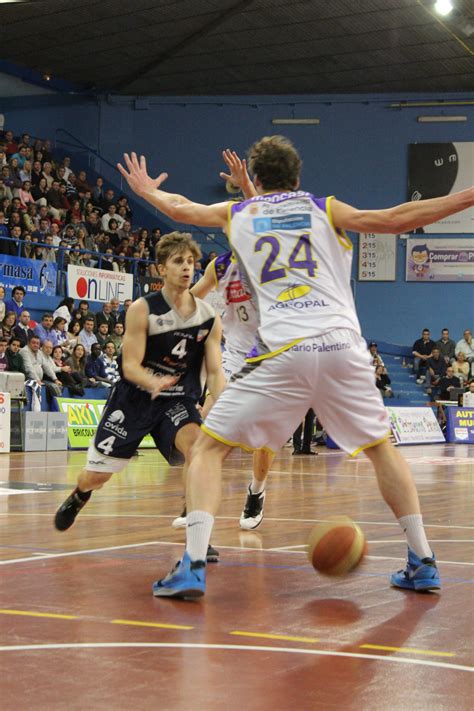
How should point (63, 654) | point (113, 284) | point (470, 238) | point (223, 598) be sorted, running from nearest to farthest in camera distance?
point (63, 654) < point (223, 598) < point (113, 284) < point (470, 238)

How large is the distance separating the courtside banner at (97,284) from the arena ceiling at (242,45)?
6624 mm

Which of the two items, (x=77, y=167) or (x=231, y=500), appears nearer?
(x=231, y=500)

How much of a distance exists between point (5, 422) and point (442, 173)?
1861 cm

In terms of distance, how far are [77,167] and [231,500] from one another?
23834mm

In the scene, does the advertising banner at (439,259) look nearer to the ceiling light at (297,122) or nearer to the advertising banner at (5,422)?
the ceiling light at (297,122)

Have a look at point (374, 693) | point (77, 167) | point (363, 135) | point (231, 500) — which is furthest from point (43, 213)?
point (374, 693)

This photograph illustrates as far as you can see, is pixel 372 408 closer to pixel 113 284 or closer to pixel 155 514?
pixel 155 514

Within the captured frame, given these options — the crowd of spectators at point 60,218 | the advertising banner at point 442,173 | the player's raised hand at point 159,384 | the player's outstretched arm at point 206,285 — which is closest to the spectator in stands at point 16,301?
the crowd of spectators at point 60,218

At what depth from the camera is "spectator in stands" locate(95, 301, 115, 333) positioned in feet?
71.9

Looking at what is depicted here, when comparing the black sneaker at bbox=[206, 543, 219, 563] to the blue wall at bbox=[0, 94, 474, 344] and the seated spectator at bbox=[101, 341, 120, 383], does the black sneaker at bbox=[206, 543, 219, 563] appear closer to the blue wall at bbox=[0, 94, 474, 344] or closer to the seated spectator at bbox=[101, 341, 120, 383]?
the seated spectator at bbox=[101, 341, 120, 383]

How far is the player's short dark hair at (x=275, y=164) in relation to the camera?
5129 millimetres

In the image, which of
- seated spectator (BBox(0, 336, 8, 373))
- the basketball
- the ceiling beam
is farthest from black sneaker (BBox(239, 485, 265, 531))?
the ceiling beam

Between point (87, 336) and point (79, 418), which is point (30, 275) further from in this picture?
point (79, 418)

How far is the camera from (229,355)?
8305 mm
